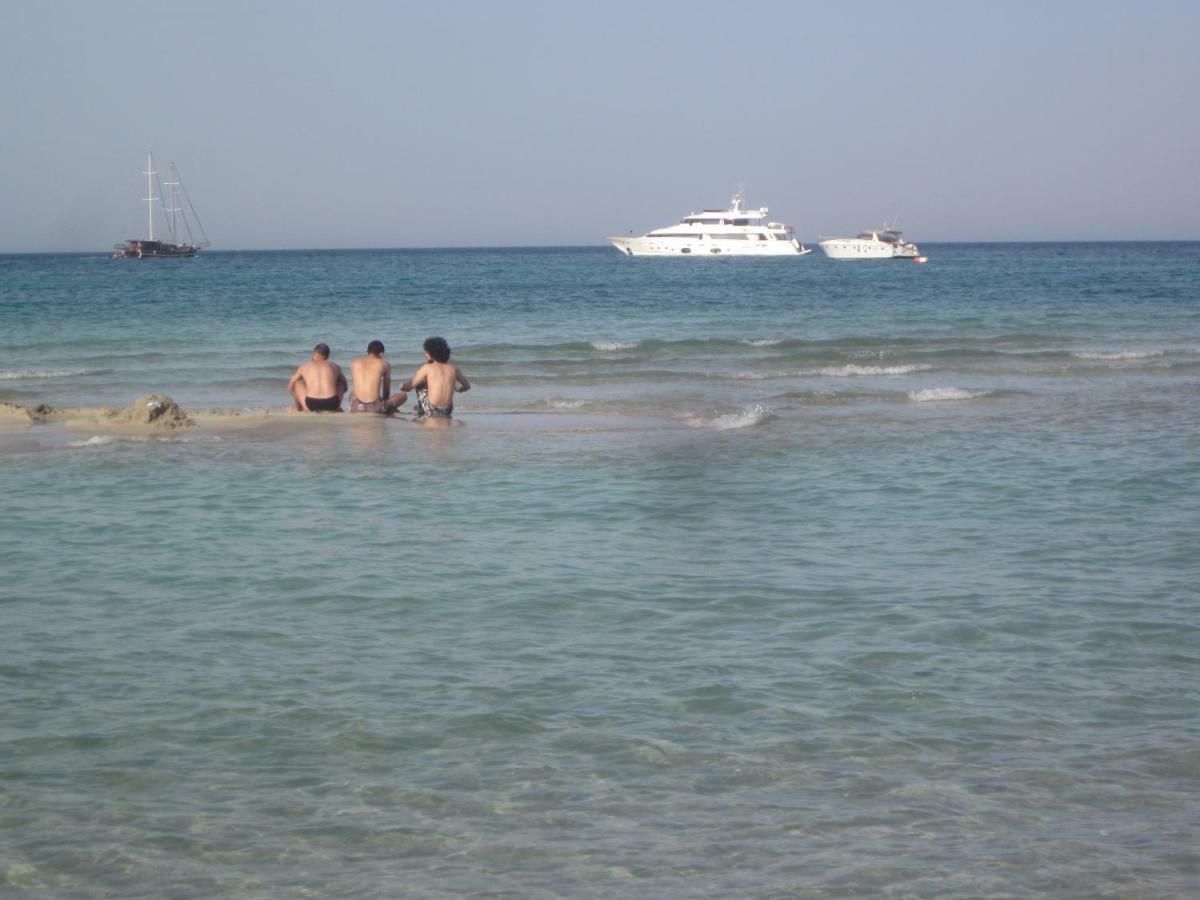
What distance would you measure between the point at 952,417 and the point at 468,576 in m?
9.66

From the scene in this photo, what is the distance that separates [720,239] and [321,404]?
89186 millimetres

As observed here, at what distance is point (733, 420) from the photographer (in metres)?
16.3

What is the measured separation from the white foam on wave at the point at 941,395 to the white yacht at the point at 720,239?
83400 millimetres

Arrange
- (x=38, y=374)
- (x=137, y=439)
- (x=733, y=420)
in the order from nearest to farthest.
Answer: (x=137, y=439), (x=733, y=420), (x=38, y=374)

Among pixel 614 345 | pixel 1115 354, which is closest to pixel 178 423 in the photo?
pixel 614 345

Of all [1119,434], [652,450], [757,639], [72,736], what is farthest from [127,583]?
[1119,434]

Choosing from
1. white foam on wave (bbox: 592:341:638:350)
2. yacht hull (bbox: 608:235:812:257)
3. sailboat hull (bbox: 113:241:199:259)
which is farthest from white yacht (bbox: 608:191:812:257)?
white foam on wave (bbox: 592:341:638:350)

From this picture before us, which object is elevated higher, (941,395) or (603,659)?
(941,395)

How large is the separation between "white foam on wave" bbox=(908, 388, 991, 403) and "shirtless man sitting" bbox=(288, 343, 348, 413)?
7.69 meters

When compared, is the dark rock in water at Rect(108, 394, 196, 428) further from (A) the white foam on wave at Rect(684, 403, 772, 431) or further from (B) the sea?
(A) the white foam on wave at Rect(684, 403, 772, 431)

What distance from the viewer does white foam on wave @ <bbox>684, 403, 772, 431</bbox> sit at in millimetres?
15875

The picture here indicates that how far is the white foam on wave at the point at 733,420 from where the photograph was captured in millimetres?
15875

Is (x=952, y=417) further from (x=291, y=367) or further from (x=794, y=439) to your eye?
(x=291, y=367)

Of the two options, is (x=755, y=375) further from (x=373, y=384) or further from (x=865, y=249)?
(x=865, y=249)
